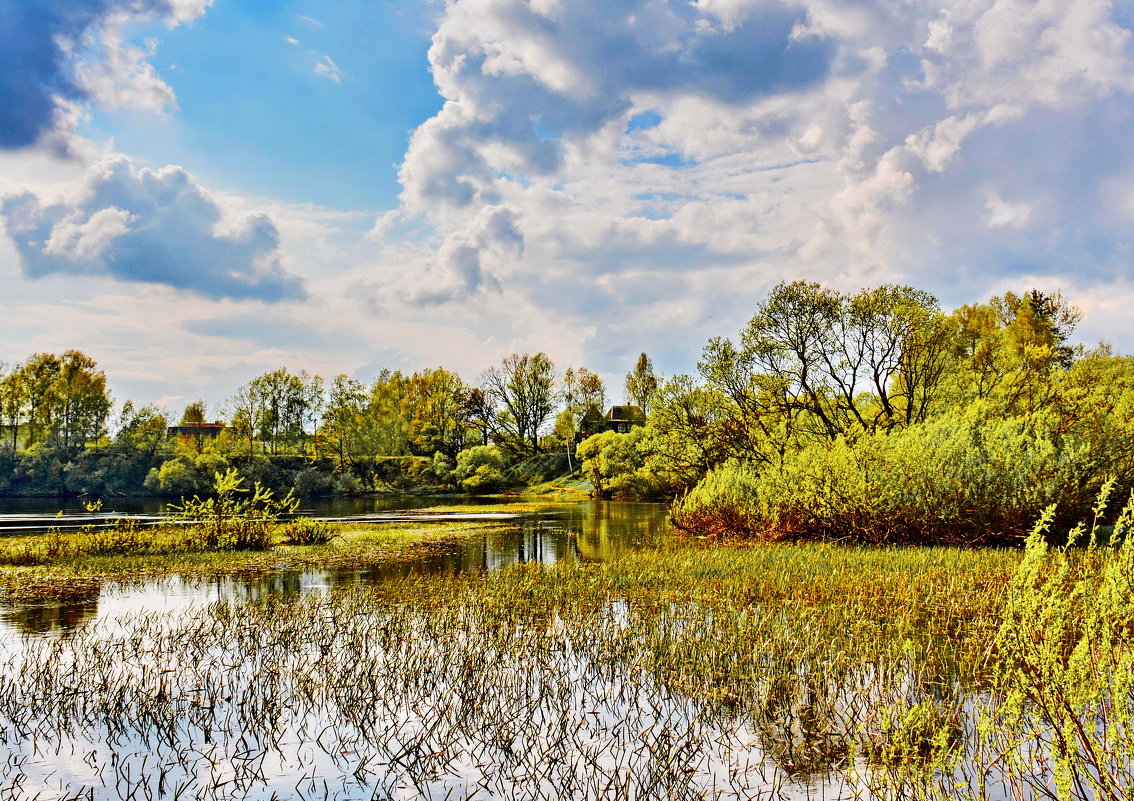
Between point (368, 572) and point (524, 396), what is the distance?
2978 inches

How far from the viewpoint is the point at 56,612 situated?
13078 millimetres

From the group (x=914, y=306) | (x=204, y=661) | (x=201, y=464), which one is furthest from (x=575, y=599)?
(x=201, y=464)

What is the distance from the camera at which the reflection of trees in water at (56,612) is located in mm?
11852

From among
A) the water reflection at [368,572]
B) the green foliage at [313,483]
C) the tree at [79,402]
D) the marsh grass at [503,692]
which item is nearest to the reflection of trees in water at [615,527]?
the water reflection at [368,572]

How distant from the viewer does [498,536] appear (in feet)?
97.3

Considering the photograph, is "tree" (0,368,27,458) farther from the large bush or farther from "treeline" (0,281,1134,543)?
the large bush

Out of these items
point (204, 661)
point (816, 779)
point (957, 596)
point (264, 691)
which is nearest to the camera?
point (816, 779)

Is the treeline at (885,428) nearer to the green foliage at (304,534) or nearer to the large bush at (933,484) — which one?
the large bush at (933,484)

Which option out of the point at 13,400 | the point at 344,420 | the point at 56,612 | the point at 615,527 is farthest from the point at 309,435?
the point at 56,612

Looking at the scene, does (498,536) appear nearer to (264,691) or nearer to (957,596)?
(957,596)

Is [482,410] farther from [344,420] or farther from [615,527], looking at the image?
[615,527]

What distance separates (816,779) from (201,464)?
71743 millimetres

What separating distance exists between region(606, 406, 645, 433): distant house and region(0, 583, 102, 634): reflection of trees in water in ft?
241

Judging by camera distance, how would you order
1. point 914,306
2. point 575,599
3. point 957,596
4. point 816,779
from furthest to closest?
point 914,306 → point 575,599 → point 957,596 → point 816,779
